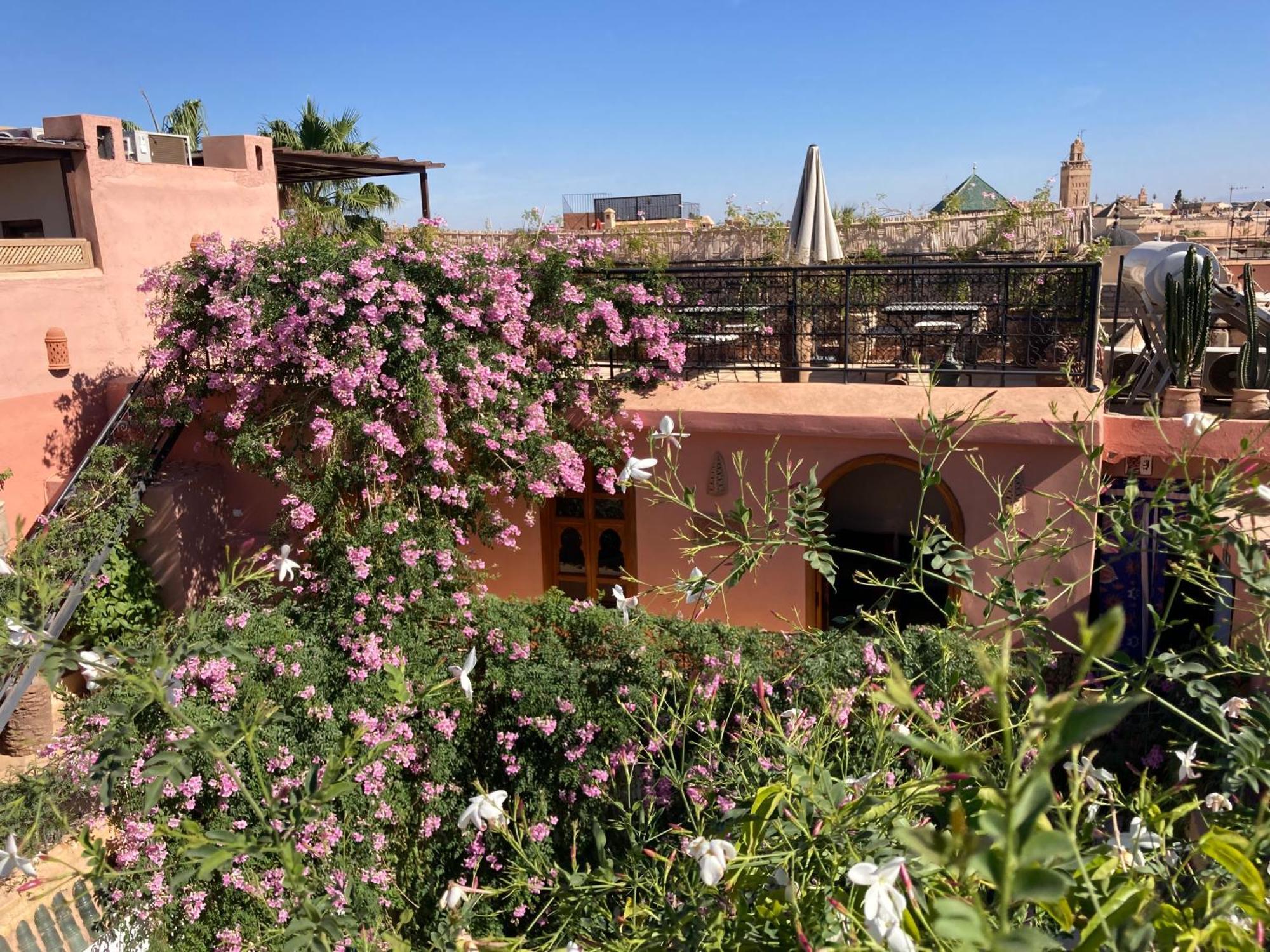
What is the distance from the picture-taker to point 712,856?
207cm

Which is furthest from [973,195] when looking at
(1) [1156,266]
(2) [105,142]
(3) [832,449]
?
(2) [105,142]

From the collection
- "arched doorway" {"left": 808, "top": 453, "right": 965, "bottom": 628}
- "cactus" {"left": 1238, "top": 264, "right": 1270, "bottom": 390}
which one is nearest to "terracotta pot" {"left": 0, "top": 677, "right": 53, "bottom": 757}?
"arched doorway" {"left": 808, "top": 453, "right": 965, "bottom": 628}

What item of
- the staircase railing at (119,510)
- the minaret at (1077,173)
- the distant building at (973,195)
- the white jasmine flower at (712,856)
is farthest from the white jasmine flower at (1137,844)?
the minaret at (1077,173)

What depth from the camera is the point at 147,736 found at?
6.01 metres

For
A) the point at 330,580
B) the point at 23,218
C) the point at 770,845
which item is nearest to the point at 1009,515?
the point at 770,845

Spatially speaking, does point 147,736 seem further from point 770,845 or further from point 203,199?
point 203,199

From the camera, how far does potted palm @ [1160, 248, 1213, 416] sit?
277 inches

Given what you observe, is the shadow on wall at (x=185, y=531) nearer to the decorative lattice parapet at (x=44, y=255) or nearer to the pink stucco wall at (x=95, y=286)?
the pink stucco wall at (x=95, y=286)

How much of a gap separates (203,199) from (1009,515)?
1160 centimetres

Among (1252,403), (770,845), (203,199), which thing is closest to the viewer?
(770,845)

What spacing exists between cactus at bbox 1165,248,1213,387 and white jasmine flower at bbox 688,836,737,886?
6.58 m

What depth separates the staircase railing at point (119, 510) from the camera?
7.38 m

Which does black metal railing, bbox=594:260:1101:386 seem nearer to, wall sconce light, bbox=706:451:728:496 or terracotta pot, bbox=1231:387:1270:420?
wall sconce light, bbox=706:451:728:496

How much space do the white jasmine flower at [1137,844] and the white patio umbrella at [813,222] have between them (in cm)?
868
